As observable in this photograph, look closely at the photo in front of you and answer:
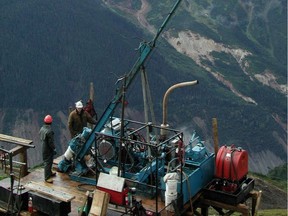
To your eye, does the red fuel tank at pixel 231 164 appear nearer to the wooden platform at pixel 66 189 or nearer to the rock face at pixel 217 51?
the wooden platform at pixel 66 189

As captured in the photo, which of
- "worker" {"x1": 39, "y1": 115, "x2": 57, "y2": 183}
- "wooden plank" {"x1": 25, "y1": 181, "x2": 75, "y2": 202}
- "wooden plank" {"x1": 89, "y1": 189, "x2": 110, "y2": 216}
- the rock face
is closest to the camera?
"wooden plank" {"x1": 89, "y1": 189, "x2": 110, "y2": 216}

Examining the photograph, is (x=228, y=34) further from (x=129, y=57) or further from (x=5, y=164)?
(x=5, y=164)

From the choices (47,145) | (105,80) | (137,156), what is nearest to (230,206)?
(137,156)

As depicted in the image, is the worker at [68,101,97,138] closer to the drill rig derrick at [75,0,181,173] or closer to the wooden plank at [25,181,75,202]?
the drill rig derrick at [75,0,181,173]

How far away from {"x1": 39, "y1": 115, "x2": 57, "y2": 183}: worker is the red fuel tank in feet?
11.5

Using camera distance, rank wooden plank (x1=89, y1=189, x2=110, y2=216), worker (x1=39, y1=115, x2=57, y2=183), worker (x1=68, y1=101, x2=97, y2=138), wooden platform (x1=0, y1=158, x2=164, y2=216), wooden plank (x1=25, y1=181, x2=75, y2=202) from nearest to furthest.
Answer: wooden plank (x1=89, y1=189, x2=110, y2=216), wooden plank (x1=25, y1=181, x2=75, y2=202), wooden platform (x1=0, y1=158, x2=164, y2=216), worker (x1=39, y1=115, x2=57, y2=183), worker (x1=68, y1=101, x2=97, y2=138)

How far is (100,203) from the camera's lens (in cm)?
949

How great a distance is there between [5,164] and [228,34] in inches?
2194

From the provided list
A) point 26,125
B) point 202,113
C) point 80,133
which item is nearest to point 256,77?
point 202,113

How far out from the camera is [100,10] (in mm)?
44938

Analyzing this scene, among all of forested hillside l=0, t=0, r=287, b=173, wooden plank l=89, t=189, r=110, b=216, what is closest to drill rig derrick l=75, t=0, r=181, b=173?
wooden plank l=89, t=189, r=110, b=216

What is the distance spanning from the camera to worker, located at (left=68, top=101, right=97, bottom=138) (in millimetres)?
12266

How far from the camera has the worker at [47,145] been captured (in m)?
11.0

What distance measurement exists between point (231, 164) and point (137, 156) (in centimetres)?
205
